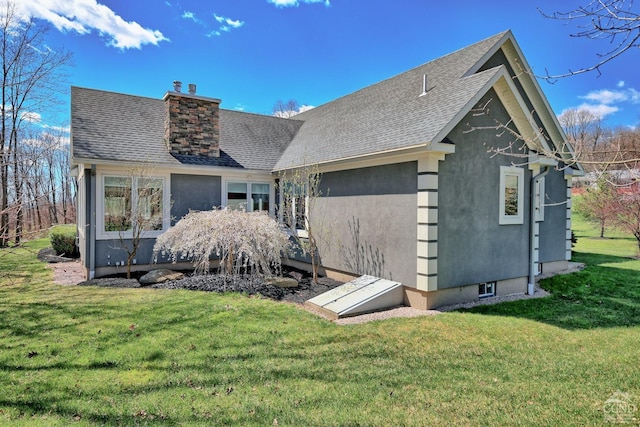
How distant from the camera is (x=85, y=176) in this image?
10.2 meters

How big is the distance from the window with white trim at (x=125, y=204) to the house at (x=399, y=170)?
65mm

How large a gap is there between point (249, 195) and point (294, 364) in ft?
29.2

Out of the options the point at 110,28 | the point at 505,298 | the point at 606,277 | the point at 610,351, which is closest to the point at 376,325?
the point at 610,351

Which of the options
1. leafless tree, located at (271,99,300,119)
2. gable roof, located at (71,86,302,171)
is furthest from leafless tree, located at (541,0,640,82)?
leafless tree, located at (271,99,300,119)

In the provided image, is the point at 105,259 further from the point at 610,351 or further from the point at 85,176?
the point at 610,351

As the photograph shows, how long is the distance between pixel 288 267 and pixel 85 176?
694cm

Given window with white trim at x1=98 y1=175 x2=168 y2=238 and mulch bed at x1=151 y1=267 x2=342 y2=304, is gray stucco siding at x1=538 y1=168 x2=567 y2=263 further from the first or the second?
window with white trim at x1=98 y1=175 x2=168 y2=238

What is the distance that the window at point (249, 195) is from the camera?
41.0 feet

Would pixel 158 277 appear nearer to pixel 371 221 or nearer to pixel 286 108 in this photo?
pixel 371 221

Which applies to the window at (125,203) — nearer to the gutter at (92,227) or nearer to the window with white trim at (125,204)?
the window with white trim at (125,204)

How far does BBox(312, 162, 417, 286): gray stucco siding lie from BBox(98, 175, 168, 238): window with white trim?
16.9 feet

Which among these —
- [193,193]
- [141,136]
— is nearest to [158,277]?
[193,193]

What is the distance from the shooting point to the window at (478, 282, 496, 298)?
8.70 metres

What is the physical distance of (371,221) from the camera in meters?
8.87
